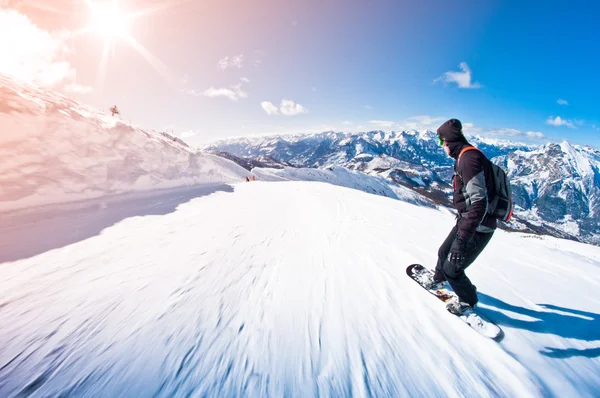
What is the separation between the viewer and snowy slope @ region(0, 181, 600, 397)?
248 cm

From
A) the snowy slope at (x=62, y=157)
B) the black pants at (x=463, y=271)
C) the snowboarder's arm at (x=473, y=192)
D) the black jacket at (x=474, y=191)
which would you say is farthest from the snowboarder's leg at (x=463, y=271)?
the snowy slope at (x=62, y=157)

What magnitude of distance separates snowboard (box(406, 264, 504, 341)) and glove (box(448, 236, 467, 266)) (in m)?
0.81

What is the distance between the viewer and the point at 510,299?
13.9 feet

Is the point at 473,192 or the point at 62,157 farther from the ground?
the point at 473,192

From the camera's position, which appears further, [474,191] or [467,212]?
[467,212]

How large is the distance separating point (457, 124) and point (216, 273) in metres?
4.97

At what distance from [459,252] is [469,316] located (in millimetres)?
961

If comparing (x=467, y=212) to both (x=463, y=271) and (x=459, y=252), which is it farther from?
(x=463, y=271)

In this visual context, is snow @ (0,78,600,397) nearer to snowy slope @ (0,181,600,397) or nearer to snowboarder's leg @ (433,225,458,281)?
snowy slope @ (0,181,600,397)

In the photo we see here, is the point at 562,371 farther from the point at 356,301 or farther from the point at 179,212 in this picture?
the point at 179,212

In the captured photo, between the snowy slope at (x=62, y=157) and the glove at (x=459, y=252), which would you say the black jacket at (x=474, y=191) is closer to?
the glove at (x=459, y=252)

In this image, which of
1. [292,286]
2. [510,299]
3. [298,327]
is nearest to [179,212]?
[292,286]

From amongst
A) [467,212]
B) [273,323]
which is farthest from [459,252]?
[273,323]

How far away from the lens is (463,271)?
3.50m
